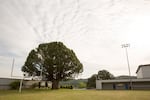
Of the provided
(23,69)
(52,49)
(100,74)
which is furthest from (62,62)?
(100,74)

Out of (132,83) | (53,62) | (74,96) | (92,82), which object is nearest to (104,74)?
(92,82)

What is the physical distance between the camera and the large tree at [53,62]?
118 ft

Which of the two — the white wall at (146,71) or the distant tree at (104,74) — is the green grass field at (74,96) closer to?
the white wall at (146,71)

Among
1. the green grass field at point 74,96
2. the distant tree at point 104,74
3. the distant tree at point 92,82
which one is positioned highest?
the distant tree at point 104,74

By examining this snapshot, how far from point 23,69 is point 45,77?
263 inches

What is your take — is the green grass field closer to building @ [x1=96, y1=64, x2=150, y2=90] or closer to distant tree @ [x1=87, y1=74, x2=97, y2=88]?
building @ [x1=96, y1=64, x2=150, y2=90]

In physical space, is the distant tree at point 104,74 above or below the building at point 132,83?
above

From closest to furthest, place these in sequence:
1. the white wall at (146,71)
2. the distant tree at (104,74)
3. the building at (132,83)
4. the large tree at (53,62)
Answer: the large tree at (53,62), the building at (132,83), the white wall at (146,71), the distant tree at (104,74)

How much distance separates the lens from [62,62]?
36.2 metres

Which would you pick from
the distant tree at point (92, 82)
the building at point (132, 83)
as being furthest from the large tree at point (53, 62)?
the distant tree at point (92, 82)

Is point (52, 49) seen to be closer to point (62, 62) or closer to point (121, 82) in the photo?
point (62, 62)

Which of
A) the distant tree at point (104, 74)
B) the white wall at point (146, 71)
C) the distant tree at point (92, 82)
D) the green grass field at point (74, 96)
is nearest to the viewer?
the green grass field at point (74, 96)

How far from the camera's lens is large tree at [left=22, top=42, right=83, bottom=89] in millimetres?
36013

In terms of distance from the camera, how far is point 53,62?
35.9m
